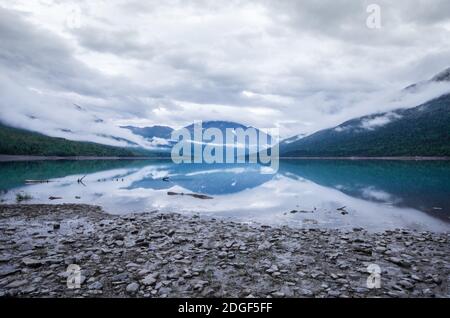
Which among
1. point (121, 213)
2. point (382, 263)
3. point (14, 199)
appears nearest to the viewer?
point (382, 263)

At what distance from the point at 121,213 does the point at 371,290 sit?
62.9 ft

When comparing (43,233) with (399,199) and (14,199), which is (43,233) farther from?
(399,199)

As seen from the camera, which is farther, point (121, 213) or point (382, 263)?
point (121, 213)

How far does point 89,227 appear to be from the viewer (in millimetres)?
17422

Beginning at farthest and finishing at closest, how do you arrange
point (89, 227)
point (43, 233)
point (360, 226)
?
1. point (360, 226)
2. point (89, 227)
3. point (43, 233)

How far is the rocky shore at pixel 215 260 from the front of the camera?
9094mm

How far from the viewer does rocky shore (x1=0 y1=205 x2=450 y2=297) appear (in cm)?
909

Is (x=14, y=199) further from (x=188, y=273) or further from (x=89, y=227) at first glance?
(x=188, y=273)

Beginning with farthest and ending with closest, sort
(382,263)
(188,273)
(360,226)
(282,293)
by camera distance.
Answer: (360,226) < (382,263) < (188,273) < (282,293)

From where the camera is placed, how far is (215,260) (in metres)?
11.7
